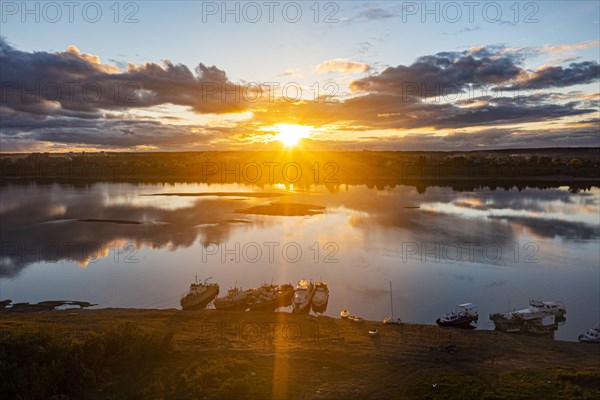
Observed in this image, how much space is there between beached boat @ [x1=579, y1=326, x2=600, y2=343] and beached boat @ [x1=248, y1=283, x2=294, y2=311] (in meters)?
18.6

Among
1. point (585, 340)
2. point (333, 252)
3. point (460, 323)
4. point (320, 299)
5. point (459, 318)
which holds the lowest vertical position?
point (585, 340)

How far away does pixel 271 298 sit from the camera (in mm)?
32406

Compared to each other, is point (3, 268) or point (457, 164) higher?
point (457, 164)

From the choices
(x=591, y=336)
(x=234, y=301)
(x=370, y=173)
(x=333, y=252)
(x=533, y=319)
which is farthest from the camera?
(x=370, y=173)

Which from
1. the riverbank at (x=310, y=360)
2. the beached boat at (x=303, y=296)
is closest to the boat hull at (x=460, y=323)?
the riverbank at (x=310, y=360)

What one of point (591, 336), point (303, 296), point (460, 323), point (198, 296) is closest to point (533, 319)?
point (591, 336)

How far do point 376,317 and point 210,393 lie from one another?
50.2 feet

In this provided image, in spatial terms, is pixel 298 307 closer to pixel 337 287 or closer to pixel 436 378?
pixel 337 287

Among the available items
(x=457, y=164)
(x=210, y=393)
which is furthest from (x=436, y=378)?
(x=457, y=164)

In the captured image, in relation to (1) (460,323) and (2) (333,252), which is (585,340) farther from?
(2) (333,252)

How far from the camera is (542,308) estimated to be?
28.8 metres

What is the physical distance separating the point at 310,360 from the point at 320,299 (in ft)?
37.6

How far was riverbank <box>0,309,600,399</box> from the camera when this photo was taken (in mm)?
17609

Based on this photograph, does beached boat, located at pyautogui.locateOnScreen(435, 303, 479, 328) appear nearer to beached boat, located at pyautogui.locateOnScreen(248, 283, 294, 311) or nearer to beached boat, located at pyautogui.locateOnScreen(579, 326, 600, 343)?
beached boat, located at pyautogui.locateOnScreen(579, 326, 600, 343)
